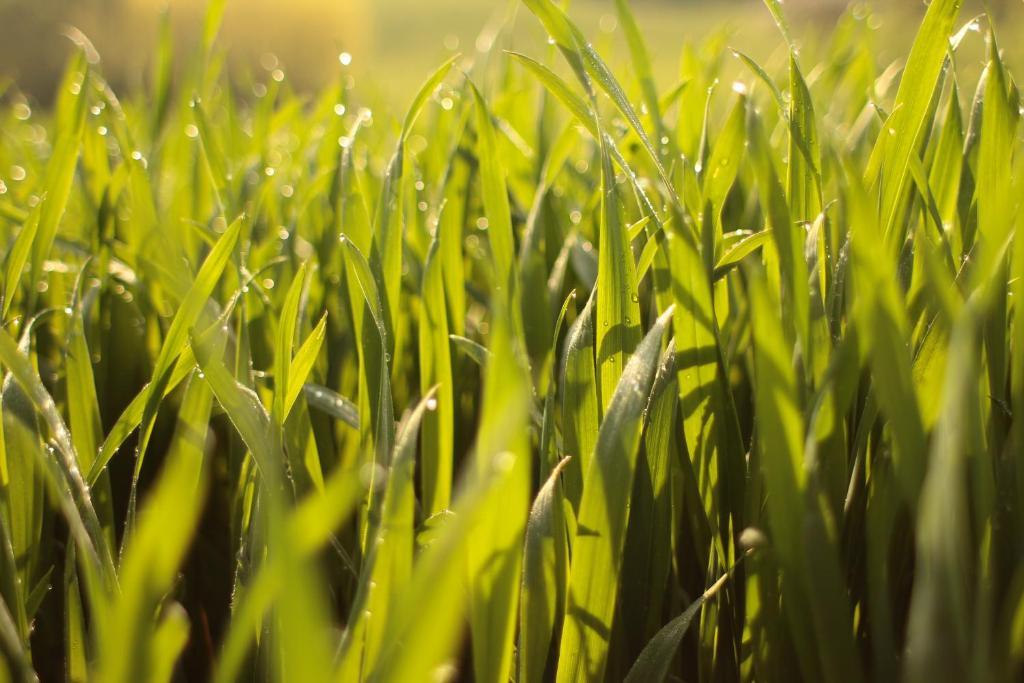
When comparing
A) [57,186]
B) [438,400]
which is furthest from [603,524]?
[57,186]

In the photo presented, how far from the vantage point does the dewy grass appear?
0.79ft

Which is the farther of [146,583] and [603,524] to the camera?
[603,524]

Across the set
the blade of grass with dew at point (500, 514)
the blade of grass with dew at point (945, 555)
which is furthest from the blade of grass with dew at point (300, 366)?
the blade of grass with dew at point (945, 555)

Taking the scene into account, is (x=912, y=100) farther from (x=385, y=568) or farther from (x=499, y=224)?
(x=385, y=568)

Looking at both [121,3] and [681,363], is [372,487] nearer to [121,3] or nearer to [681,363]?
[681,363]

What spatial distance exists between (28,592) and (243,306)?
0.56ft

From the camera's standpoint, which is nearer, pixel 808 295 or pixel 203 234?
pixel 808 295

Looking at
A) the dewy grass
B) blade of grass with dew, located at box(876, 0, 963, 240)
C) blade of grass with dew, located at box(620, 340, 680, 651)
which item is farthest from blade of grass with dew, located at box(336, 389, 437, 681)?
blade of grass with dew, located at box(876, 0, 963, 240)

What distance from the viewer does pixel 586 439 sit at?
35 cm

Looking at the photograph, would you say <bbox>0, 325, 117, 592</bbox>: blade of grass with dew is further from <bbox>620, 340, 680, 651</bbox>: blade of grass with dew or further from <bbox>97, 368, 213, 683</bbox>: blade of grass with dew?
<bbox>620, 340, 680, 651</bbox>: blade of grass with dew

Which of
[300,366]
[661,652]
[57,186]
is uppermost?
[57,186]

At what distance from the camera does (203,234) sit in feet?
2.00

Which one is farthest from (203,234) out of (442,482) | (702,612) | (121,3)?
(121,3)

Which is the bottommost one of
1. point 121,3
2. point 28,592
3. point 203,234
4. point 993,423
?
point 28,592
